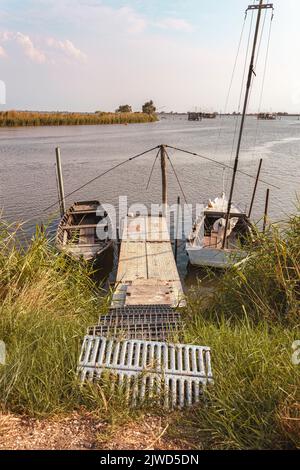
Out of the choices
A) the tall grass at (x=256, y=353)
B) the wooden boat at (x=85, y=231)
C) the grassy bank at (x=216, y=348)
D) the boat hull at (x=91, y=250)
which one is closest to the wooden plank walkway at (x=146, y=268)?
the boat hull at (x=91, y=250)

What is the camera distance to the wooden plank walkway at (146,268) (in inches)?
258

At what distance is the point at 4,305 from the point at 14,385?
162 centimetres

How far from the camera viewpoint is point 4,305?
4285mm

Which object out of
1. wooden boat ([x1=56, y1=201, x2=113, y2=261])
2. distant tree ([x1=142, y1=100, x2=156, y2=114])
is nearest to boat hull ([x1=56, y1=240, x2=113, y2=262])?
wooden boat ([x1=56, y1=201, x2=113, y2=261])

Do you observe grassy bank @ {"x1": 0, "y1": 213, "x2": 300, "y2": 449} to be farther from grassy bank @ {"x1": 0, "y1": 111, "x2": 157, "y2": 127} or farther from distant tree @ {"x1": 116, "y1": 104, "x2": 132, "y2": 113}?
distant tree @ {"x1": 116, "y1": 104, "x2": 132, "y2": 113}

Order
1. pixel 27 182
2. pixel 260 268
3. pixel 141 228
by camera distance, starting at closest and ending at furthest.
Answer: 1. pixel 260 268
2. pixel 141 228
3. pixel 27 182

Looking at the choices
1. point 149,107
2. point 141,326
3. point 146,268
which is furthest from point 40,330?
point 149,107

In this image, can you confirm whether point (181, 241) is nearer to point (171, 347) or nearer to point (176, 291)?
point (176, 291)

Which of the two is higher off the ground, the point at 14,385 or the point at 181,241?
the point at 14,385

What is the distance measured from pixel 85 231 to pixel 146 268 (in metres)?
4.89

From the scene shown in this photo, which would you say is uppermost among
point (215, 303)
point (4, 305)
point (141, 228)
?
point (4, 305)

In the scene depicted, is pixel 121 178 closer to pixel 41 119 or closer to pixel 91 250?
pixel 91 250

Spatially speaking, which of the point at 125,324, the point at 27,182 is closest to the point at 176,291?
the point at 125,324

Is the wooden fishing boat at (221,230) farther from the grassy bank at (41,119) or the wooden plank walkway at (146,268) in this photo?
the grassy bank at (41,119)
